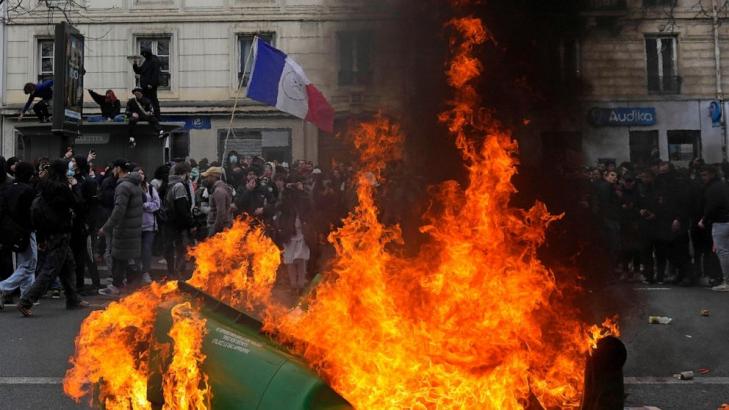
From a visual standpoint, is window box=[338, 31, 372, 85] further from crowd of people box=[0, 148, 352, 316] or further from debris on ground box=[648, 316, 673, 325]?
debris on ground box=[648, 316, 673, 325]

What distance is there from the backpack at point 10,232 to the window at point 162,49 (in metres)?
15.1

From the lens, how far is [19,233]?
7797 millimetres

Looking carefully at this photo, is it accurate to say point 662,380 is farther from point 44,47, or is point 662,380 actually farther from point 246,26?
point 44,47

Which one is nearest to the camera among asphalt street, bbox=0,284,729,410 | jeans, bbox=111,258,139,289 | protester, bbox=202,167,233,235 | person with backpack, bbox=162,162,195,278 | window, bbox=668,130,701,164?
asphalt street, bbox=0,284,729,410

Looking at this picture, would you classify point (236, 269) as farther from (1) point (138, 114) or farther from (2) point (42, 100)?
(2) point (42, 100)

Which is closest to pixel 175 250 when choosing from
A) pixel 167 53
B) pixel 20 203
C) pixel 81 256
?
pixel 81 256

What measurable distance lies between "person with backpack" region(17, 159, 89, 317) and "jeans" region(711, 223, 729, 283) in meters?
8.60

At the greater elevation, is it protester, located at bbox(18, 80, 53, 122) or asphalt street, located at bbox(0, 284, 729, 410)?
protester, located at bbox(18, 80, 53, 122)

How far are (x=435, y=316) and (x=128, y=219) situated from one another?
5.87m

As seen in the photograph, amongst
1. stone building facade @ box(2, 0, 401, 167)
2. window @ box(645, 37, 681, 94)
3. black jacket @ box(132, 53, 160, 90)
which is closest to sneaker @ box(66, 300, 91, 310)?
black jacket @ box(132, 53, 160, 90)

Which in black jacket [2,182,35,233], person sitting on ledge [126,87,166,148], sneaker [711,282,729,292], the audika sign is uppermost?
person sitting on ledge [126,87,166,148]

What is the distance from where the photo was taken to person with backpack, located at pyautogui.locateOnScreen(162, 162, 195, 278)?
9359mm

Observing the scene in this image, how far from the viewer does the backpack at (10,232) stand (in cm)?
778

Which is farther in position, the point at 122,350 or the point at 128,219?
the point at 128,219
